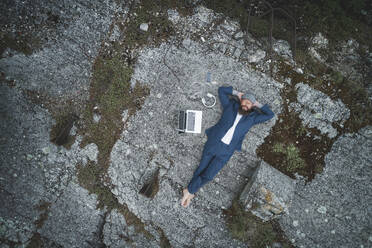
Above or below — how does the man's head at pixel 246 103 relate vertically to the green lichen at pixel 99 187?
above

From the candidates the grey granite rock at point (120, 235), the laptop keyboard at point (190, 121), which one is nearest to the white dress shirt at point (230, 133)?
the laptop keyboard at point (190, 121)

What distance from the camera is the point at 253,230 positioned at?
3.55 meters

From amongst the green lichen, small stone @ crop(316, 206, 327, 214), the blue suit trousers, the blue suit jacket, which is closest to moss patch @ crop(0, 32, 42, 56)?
the green lichen

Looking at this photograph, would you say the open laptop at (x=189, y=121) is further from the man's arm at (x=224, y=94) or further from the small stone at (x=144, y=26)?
the small stone at (x=144, y=26)

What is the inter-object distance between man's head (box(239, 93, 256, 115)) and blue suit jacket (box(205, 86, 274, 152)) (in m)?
0.10

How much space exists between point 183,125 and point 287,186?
6.47 ft

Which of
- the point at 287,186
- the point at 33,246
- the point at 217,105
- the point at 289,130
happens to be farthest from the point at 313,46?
the point at 33,246

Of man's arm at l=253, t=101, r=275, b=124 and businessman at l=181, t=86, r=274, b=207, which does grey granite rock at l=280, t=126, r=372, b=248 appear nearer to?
man's arm at l=253, t=101, r=275, b=124

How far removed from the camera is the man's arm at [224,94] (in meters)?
3.44

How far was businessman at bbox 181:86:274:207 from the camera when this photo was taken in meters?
3.39

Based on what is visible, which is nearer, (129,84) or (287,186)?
(287,186)

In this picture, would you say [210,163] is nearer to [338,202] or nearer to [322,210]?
[322,210]

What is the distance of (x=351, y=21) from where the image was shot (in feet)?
11.6

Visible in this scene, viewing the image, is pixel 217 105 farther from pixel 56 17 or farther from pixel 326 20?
pixel 56 17
